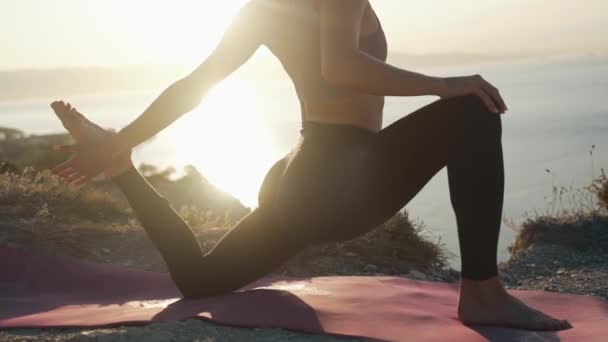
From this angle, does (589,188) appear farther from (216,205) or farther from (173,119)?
(173,119)

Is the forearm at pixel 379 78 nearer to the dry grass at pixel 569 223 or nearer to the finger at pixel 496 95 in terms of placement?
the finger at pixel 496 95

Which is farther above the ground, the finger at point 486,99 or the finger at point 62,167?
the finger at point 486,99

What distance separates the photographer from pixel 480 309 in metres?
3.27

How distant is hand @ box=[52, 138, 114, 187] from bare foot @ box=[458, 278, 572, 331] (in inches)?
66.8

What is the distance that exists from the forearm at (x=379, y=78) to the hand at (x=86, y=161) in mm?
1234

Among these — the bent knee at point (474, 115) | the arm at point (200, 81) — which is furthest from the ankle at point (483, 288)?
the arm at point (200, 81)

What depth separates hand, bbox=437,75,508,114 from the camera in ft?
9.68

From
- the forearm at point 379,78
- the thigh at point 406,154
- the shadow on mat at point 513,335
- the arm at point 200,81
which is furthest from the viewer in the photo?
the arm at point 200,81

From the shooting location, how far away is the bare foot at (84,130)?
365cm

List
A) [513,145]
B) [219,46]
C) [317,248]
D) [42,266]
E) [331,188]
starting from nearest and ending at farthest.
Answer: [331,188] < [219,46] < [42,266] < [317,248] < [513,145]

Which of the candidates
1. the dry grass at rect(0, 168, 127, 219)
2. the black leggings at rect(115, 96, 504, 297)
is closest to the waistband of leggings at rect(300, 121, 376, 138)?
the black leggings at rect(115, 96, 504, 297)

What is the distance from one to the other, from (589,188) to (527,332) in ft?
16.9

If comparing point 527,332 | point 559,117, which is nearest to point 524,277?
point 527,332

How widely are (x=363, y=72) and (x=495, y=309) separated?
113 centimetres
